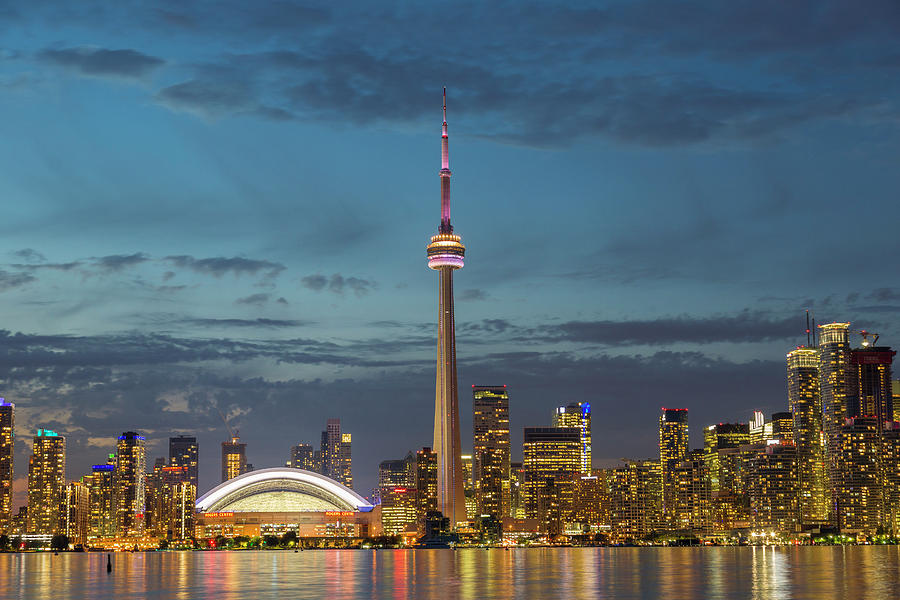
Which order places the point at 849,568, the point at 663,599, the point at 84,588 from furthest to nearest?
the point at 849,568
the point at 84,588
the point at 663,599

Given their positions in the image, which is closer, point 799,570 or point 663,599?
point 663,599

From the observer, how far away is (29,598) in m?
94.3

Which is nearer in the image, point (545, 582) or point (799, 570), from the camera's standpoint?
point (545, 582)

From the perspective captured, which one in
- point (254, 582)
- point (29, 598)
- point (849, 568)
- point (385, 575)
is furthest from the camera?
point (849, 568)

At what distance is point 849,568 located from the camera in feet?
481

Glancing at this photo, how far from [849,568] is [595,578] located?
42.3m

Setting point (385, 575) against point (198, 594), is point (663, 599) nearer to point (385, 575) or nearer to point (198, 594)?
point (198, 594)

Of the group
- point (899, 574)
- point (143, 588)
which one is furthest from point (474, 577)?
point (899, 574)

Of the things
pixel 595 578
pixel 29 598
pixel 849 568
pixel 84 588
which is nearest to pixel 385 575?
pixel 595 578

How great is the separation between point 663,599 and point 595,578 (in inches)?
1375

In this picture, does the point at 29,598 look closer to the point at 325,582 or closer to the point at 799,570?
the point at 325,582

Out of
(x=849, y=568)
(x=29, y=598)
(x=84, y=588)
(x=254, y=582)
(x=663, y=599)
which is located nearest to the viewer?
(x=663, y=599)

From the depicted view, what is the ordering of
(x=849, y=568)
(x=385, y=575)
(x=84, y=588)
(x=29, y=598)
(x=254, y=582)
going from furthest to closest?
1. (x=849, y=568)
2. (x=385, y=575)
3. (x=254, y=582)
4. (x=84, y=588)
5. (x=29, y=598)

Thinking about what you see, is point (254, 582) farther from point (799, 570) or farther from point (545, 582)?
point (799, 570)
